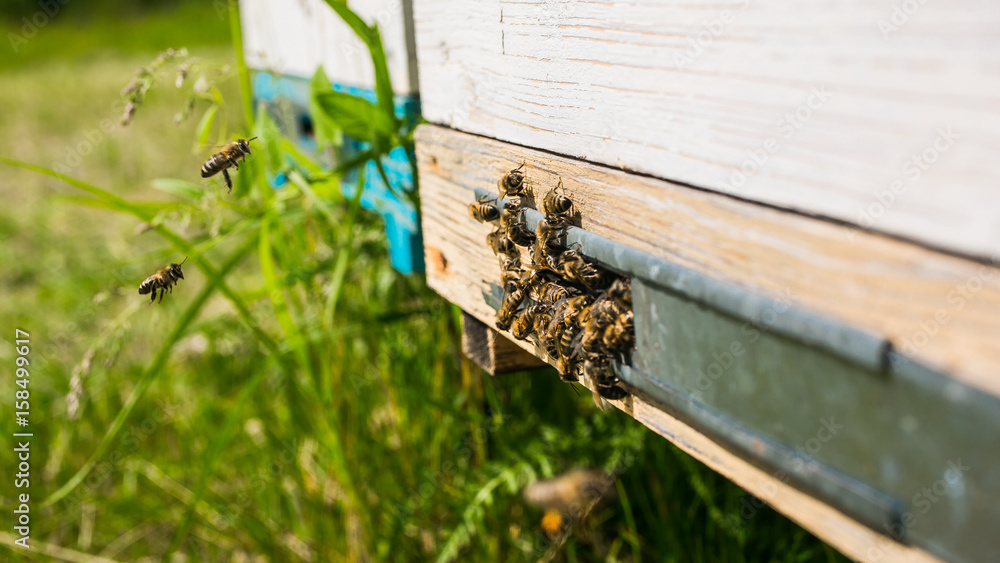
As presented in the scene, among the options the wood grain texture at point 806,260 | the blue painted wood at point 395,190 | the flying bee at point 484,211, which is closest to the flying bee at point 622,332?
the wood grain texture at point 806,260

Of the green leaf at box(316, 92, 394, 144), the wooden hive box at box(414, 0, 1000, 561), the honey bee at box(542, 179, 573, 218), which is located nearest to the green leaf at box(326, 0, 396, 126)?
the green leaf at box(316, 92, 394, 144)

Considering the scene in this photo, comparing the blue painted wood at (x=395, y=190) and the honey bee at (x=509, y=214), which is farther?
the blue painted wood at (x=395, y=190)

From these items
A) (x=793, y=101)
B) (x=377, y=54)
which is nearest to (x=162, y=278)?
(x=377, y=54)

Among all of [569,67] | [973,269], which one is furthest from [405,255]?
[973,269]

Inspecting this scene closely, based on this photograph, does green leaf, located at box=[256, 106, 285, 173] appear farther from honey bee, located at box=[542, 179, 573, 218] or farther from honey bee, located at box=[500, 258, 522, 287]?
honey bee, located at box=[542, 179, 573, 218]

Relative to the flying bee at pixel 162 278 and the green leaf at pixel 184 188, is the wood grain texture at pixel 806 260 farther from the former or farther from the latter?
the green leaf at pixel 184 188

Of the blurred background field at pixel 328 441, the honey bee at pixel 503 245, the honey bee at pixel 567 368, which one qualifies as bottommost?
the blurred background field at pixel 328 441
